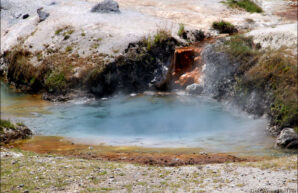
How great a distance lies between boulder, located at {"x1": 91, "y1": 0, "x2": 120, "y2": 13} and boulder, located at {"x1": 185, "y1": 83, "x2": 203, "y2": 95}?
26.5 ft

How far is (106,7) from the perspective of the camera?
19.6 ft

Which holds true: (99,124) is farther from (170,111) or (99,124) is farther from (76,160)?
(76,160)

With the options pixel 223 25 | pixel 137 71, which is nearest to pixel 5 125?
pixel 137 71

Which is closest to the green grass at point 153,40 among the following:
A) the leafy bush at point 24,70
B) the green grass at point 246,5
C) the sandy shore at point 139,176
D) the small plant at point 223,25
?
the leafy bush at point 24,70

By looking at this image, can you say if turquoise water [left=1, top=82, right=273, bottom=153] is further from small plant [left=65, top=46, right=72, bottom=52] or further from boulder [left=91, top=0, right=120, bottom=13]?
boulder [left=91, top=0, right=120, bottom=13]

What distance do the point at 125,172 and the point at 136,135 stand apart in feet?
7.93

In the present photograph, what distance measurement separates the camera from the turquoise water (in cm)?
1162

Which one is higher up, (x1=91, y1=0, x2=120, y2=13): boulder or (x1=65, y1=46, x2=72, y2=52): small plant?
(x1=91, y1=0, x2=120, y2=13): boulder

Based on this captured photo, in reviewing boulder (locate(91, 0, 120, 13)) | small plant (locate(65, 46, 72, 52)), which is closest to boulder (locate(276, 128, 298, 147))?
small plant (locate(65, 46, 72, 52))

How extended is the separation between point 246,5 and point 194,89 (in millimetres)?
9711

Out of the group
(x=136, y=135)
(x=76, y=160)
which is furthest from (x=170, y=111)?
(x=76, y=160)

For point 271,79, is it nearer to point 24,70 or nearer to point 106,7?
point 106,7

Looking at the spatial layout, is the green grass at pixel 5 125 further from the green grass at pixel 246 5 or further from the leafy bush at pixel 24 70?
the green grass at pixel 246 5

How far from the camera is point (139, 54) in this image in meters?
18.0
